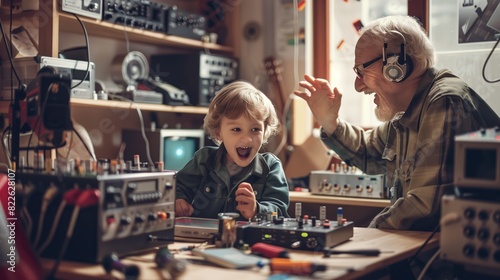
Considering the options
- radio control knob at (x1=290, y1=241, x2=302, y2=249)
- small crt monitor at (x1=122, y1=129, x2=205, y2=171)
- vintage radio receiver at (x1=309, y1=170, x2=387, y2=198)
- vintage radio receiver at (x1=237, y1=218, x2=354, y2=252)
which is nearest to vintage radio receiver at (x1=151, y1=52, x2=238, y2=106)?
small crt monitor at (x1=122, y1=129, x2=205, y2=171)

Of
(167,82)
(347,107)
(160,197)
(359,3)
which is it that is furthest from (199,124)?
(160,197)

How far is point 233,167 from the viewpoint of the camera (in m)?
2.44

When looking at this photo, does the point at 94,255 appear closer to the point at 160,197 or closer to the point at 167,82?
the point at 160,197

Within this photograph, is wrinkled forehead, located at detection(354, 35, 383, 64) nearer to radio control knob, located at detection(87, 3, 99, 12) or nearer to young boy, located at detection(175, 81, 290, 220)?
young boy, located at detection(175, 81, 290, 220)

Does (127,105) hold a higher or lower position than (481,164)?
higher

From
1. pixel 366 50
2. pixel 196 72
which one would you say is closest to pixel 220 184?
pixel 366 50

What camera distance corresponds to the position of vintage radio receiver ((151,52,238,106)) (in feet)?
12.2

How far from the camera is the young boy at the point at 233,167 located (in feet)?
7.70

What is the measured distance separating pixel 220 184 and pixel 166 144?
3.64 feet

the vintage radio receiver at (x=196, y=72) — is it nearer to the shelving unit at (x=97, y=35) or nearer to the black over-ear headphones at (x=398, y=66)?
the shelving unit at (x=97, y=35)

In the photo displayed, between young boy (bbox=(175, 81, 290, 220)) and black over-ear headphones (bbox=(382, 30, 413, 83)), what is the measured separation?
467mm

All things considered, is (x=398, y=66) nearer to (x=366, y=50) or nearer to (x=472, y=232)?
(x=366, y=50)

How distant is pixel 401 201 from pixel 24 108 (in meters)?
1.25

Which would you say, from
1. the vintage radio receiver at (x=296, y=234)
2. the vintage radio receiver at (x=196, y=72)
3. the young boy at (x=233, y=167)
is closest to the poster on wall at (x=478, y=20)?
the young boy at (x=233, y=167)
